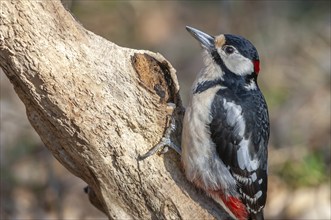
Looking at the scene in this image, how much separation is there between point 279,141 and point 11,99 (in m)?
2.49

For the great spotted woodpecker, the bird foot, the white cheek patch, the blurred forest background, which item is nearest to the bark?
the bird foot

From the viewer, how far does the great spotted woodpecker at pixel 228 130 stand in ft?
13.6

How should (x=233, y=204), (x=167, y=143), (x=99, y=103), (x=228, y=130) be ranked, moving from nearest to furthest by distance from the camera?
(x=99, y=103) → (x=167, y=143) → (x=228, y=130) → (x=233, y=204)

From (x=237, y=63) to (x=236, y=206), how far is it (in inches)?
32.6

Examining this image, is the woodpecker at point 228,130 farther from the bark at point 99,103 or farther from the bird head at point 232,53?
Answer: the bark at point 99,103

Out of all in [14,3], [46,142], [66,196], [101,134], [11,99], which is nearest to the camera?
[14,3]

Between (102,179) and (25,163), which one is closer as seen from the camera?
(102,179)

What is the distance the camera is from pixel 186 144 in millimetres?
4113

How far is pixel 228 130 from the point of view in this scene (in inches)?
166

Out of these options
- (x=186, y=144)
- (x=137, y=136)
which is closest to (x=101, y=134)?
(x=137, y=136)

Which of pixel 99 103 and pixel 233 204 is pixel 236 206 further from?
pixel 99 103

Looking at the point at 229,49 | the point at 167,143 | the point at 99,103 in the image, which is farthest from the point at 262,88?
the point at 99,103

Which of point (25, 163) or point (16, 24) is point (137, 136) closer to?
point (16, 24)

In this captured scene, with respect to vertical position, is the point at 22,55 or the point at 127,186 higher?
the point at 22,55
